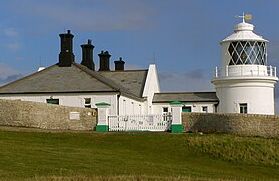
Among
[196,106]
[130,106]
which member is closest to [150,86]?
[130,106]

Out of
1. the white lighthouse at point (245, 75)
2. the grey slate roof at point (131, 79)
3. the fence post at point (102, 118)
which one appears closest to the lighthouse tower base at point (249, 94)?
the white lighthouse at point (245, 75)

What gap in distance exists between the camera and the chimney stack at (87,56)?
149ft

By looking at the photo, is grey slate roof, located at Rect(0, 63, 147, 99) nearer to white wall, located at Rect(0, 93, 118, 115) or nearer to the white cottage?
the white cottage

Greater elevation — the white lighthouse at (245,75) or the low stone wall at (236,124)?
the white lighthouse at (245,75)

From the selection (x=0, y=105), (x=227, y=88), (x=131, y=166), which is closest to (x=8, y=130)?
(x=0, y=105)

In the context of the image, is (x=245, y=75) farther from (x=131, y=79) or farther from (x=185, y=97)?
(x=131, y=79)

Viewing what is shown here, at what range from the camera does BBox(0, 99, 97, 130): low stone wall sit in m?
31.6

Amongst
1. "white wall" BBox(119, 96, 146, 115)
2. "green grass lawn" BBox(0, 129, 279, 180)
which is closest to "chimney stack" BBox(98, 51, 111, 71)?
"white wall" BBox(119, 96, 146, 115)

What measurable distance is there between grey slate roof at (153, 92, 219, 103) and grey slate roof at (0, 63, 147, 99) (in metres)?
1.85

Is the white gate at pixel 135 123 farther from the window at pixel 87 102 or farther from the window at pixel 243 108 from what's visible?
the window at pixel 243 108

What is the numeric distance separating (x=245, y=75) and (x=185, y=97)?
19.4 feet

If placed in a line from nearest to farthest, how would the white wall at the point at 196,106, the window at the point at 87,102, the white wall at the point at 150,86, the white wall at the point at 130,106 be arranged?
1. the window at the point at 87,102
2. the white wall at the point at 130,106
3. the white wall at the point at 196,106
4. the white wall at the point at 150,86

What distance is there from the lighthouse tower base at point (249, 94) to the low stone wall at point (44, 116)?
8018 mm

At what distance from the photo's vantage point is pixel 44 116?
32.6 metres
